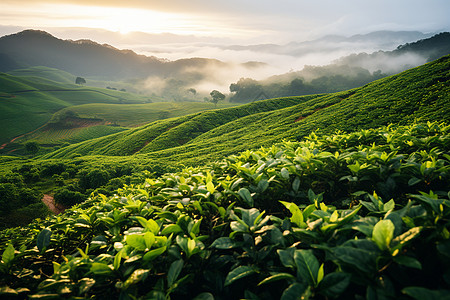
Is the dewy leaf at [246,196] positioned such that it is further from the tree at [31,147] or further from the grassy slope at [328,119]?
the tree at [31,147]

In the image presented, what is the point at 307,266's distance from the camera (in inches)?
49.4

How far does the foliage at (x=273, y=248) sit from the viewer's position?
120cm

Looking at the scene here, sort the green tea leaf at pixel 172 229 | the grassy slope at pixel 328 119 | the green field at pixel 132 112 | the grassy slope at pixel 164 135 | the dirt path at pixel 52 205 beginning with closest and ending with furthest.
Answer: the green tea leaf at pixel 172 229 < the dirt path at pixel 52 205 < the grassy slope at pixel 328 119 < the grassy slope at pixel 164 135 < the green field at pixel 132 112

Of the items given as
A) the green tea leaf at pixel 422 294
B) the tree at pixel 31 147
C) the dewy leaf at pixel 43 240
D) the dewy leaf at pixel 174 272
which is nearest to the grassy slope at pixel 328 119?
the green tea leaf at pixel 422 294

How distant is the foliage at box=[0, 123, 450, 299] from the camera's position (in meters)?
1.20

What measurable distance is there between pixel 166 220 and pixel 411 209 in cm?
211

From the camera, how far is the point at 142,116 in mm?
95438

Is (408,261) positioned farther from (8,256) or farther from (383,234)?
(8,256)

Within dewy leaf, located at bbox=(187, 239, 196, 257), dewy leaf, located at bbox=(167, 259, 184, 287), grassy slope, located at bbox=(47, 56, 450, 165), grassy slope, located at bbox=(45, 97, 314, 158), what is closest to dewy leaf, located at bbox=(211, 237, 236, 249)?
dewy leaf, located at bbox=(187, 239, 196, 257)

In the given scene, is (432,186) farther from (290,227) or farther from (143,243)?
(143,243)

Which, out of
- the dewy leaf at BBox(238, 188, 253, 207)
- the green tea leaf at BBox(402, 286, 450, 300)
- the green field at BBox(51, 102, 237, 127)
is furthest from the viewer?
the green field at BBox(51, 102, 237, 127)

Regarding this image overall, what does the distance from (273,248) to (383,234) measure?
75 centimetres

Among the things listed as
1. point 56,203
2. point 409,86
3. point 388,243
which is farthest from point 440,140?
point 409,86

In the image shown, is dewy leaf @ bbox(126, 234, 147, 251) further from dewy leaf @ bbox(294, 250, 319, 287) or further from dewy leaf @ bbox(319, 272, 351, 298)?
dewy leaf @ bbox(319, 272, 351, 298)
